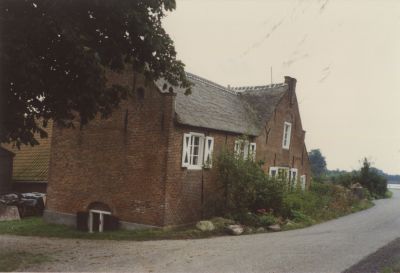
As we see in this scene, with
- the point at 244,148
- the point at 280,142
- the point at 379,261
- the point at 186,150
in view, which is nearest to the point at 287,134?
the point at 280,142

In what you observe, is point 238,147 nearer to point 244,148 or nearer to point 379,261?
point 244,148

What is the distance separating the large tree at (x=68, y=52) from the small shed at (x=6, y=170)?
1449 centimetres

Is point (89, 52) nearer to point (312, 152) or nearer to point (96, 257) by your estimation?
point (96, 257)

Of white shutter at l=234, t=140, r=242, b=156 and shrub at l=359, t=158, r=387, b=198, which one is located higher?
white shutter at l=234, t=140, r=242, b=156

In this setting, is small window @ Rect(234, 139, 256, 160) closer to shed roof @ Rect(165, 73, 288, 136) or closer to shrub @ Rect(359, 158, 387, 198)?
shed roof @ Rect(165, 73, 288, 136)

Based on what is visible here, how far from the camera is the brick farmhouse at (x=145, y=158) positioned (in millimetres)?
16734

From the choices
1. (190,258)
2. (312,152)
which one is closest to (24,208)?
(190,258)

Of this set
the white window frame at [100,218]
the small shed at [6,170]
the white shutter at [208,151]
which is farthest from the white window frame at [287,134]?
the small shed at [6,170]

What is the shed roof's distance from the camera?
60.0 ft

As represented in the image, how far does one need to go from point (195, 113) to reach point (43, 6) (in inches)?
363

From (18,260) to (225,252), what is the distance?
5.59 metres

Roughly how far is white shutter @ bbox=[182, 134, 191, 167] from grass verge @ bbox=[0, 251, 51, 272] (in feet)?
23.0

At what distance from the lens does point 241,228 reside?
16453mm

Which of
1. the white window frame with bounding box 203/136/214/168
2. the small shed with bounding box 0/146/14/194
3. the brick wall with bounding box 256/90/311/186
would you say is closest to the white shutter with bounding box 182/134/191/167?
the white window frame with bounding box 203/136/214/168
